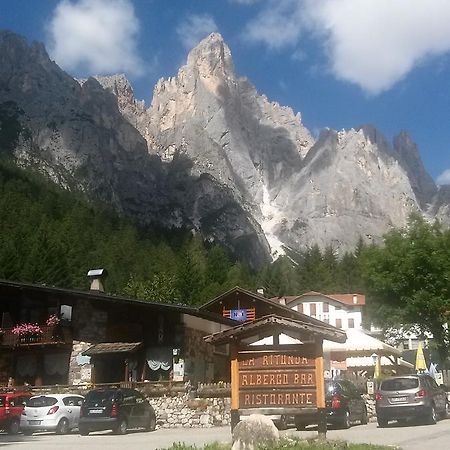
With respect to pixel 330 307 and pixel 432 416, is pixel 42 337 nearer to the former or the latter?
pixel 432 416

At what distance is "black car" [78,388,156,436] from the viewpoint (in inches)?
864

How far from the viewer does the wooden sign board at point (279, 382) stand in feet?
46.7

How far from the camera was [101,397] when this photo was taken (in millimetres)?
22203

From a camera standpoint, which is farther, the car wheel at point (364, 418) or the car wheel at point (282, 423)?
the car wheel at point (364, 418)

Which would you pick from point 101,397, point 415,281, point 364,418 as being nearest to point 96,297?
point 101,397

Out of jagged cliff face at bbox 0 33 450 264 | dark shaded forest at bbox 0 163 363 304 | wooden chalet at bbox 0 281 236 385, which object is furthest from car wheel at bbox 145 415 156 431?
jagged cliff face at bbox 0 33 450 264

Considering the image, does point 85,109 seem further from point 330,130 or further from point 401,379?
point 401,379

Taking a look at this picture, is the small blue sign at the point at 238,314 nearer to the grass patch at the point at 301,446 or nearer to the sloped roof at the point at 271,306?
the sloped roof at the point at 271,306

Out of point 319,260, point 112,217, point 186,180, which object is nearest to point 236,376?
point 319,260

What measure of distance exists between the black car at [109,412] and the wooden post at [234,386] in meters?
8.83

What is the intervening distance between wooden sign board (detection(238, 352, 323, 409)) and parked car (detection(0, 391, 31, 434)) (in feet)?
41.8

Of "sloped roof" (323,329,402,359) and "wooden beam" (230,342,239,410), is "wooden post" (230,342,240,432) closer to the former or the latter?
"wooden beam" (230,342,239,410)

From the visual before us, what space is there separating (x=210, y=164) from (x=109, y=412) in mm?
135449

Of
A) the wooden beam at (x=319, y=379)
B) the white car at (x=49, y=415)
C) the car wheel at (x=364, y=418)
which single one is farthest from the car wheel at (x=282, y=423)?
the white car at (x=49, y=415)
